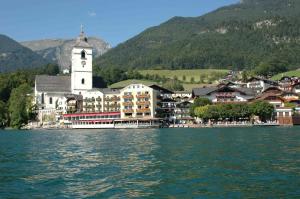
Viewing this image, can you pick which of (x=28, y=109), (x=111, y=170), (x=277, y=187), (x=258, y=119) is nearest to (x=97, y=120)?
(x=28, y=109)

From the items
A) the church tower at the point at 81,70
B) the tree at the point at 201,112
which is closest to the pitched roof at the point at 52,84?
the church tower at the point at 81,70

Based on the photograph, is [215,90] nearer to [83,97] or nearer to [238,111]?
[238,111]

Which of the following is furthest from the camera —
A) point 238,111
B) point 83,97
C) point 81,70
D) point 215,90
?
point 81,70

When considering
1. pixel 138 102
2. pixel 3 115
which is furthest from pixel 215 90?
pixel 3 115

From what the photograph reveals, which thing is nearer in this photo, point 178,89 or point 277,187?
point 277,187

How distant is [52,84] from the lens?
16038 centimetres

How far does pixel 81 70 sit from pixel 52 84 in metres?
12.6

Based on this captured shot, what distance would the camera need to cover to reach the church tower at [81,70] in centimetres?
15450

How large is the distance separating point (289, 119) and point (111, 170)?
10422cm

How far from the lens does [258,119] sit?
424 ft

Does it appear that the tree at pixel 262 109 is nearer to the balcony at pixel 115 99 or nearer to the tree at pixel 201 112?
the tree at pixel 201 112

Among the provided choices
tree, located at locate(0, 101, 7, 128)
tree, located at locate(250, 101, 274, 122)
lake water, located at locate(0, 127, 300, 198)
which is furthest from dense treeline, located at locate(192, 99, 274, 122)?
lake water, located at locate(0, 127, 300, 198)

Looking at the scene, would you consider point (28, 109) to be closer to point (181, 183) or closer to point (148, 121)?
point (148, 121)

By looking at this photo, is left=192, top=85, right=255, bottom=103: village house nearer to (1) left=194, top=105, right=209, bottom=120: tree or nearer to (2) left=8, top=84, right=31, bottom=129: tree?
(1) left=194, top=105, right=209, bottom=120: tree
